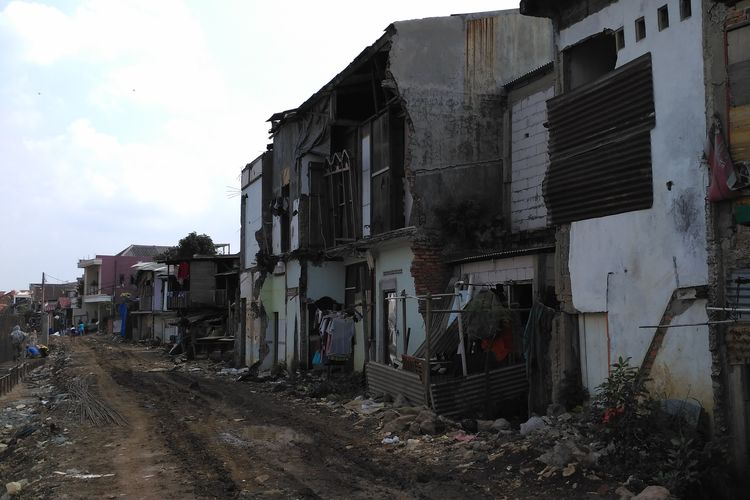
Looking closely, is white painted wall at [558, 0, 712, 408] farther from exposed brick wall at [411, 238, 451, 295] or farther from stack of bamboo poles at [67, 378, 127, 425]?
stack of bamboo poles at [67, 378, 127, 425]

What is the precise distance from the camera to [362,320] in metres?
17.2

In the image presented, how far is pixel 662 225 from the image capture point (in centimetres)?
777

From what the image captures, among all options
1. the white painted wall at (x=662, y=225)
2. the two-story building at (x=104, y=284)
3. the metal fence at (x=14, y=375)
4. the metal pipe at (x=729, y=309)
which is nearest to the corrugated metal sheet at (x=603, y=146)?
the white painted wall at (x=662, y=225)

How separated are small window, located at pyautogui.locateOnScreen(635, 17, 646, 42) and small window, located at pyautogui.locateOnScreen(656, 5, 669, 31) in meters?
0.30

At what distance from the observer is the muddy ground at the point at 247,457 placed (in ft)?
23.5

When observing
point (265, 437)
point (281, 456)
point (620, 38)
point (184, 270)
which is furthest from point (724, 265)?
point (184, 270)

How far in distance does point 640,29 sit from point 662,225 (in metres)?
2.65

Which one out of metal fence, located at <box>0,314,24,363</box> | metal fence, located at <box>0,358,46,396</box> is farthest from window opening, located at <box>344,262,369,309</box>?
metal fence, located at <box>0,314,24,363</box>

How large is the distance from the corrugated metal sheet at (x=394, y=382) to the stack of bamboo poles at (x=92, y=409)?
5.01 meters

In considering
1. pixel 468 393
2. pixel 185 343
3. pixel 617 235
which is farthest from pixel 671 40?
pixel 185 343

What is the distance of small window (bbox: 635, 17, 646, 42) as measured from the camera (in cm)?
829

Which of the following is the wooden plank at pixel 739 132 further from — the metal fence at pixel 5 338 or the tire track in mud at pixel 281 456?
the metal fence at pixel 5 338

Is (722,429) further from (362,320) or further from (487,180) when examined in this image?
(362,320)

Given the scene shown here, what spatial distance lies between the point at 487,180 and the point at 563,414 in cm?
690
